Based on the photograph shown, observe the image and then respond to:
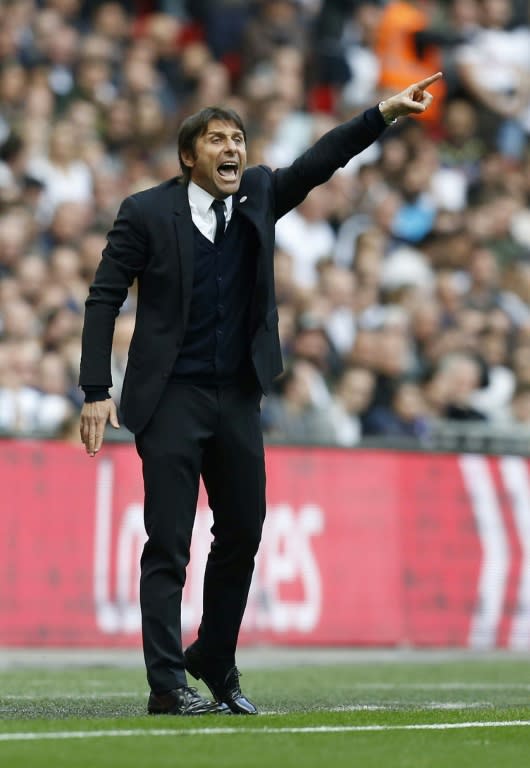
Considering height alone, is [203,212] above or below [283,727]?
above

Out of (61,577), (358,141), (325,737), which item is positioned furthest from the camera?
(61,577)

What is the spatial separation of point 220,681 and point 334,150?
2109 mm

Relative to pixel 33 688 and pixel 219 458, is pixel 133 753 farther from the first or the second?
pixel 33 688

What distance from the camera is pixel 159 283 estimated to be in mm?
7449

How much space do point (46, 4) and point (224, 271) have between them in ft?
32.7

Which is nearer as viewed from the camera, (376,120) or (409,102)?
(409,102)

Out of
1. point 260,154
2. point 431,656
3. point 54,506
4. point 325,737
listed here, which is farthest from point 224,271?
point 260,154

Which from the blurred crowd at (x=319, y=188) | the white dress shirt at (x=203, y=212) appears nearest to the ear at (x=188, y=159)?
the white dress shirt at (x=203, y=212)

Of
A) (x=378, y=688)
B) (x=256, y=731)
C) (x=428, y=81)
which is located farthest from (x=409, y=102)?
(x=378, y=688)

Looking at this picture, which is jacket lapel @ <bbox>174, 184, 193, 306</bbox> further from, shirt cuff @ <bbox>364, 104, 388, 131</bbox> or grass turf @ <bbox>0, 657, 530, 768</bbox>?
grass turf @ <bbox>0, 657, 530, 768</bbox>

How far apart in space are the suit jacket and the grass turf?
125cm

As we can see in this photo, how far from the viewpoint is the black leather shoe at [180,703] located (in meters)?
7.21

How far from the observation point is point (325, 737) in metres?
6.45

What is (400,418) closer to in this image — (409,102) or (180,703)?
(409,102)
